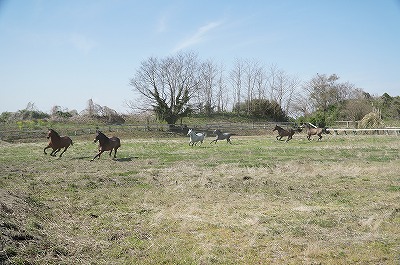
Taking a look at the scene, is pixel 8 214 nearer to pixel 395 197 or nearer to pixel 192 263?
pixel 192 263

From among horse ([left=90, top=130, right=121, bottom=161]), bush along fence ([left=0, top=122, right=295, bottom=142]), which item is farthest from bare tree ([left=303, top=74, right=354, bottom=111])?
horse ([left=90, top=130, right=121, bottom=161])

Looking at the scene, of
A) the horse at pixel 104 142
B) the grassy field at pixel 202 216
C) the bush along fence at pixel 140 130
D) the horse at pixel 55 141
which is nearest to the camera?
the grassy field at pixel 202 216

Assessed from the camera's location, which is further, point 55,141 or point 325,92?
point 325,92

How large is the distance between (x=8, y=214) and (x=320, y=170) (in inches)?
411

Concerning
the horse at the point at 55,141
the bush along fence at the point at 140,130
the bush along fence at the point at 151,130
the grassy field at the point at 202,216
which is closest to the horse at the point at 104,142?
the horse at the point at 55,141

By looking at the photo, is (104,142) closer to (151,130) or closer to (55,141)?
(55,141)

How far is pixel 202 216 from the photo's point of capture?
24.1ft

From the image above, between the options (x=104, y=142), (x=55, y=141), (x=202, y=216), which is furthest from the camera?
(x=55, y=141)

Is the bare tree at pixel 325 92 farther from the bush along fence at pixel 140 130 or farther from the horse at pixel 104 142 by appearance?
the horse at pixel 104 142

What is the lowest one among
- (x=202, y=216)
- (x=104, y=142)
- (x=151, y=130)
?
(x=202, y=216)

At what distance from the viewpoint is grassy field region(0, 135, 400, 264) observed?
5301 millimetres

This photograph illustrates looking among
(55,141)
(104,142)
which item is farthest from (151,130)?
(104,142)

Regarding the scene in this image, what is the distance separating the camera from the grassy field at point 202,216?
17.4 ft

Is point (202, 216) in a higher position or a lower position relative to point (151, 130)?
lower
